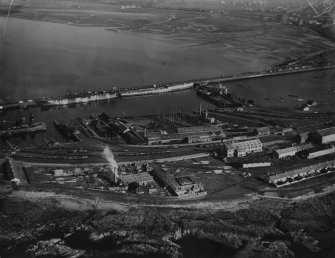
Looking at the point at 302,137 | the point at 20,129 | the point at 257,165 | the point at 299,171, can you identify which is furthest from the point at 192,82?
the point at 299,171

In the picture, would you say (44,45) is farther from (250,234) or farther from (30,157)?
(250,234)

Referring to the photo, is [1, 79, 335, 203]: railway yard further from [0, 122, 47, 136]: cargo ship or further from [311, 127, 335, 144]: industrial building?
[0, 122, 47, 136]: cargo ship

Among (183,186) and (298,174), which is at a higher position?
(183,186)

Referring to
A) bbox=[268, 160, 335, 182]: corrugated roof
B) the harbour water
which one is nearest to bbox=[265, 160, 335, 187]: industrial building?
bbox=[268, 160, 335, 182]: corrugated roof

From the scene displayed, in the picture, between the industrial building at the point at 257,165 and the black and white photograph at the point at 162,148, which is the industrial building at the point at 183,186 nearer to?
the black and white photograph at the point at 162,148

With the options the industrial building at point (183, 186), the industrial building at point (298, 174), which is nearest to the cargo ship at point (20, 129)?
the industrial building at point (183, 186)

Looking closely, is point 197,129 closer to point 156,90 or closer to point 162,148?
point 162,148
